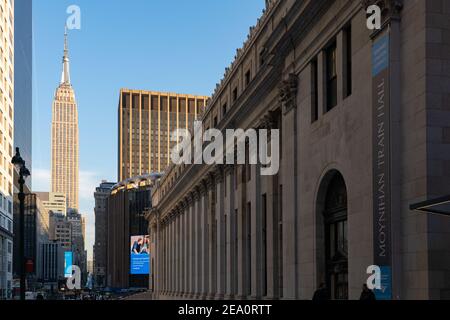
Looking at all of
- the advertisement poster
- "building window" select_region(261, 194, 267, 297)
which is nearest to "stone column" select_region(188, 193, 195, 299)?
"building window" select_region(261, 194, 267, 297)

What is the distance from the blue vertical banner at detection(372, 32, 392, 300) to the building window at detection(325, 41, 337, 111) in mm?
5439

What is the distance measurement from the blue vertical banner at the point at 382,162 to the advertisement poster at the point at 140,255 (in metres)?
118

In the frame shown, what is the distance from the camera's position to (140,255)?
462 ft

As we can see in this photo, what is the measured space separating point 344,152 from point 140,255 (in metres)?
120

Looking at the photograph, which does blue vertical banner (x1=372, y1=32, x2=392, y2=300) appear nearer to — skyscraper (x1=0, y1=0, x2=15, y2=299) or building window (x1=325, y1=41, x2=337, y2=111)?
building window (x1=325, y1=41, x2=337, y2=111)

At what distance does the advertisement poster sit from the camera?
136 meters

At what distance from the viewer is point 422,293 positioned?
18375mm

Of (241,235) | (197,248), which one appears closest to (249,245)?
(241,235)

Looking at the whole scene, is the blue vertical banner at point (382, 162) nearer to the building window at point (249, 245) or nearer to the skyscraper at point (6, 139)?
the building window at point (249, 245)

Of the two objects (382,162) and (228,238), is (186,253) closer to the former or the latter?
(228,238)

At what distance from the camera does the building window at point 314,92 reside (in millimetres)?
28391

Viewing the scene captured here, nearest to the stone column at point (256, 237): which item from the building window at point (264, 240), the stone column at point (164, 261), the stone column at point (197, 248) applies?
the building window at point (264, 240)

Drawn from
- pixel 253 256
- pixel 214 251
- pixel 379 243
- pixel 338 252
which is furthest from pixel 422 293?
pixel 214 251
